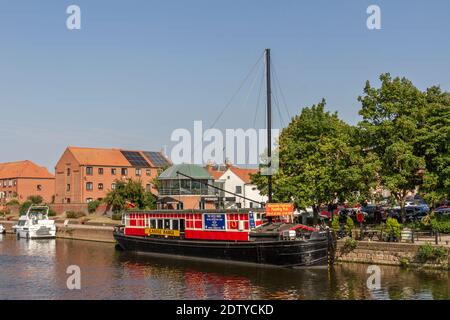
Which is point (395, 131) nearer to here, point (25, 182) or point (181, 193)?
point (181, 193)

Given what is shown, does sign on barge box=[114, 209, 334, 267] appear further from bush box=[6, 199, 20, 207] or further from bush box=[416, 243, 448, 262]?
bush box=[6, 199, 20, 207]

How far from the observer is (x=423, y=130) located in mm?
43344

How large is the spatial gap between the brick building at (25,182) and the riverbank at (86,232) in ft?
112

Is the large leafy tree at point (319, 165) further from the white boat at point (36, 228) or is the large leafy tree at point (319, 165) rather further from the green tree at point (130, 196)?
the white boat at point (36, 228)

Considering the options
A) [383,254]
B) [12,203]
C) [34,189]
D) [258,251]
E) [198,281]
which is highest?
[34,189]

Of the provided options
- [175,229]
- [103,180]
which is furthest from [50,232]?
[175,229]

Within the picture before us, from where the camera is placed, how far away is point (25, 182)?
109 meters

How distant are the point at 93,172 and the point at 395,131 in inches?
2424

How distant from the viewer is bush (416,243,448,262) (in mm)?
35938

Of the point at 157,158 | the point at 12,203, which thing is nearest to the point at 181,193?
the point at 157,158

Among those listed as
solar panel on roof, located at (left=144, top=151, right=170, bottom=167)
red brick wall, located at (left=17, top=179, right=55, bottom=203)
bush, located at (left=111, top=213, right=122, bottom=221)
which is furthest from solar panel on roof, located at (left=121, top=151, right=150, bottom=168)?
bush, located at (left=111, top=213, right=122, bottom=221)

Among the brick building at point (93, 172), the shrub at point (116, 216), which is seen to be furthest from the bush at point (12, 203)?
the shrub at point (116, 216)

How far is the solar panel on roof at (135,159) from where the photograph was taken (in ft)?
331
